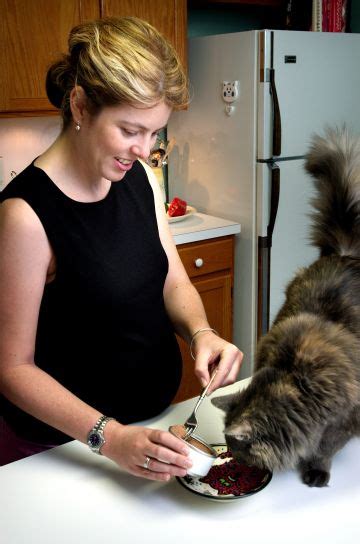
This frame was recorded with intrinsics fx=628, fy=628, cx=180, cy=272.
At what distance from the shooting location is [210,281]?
9.12 ft

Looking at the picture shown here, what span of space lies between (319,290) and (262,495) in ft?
1.33

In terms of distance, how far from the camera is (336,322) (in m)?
1.17

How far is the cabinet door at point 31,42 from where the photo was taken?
225 cm

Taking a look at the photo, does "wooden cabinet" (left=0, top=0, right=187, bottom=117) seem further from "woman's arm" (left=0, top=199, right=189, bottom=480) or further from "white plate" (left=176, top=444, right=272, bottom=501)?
"white plate" (left=176, top=444, right=272, bottom=501)

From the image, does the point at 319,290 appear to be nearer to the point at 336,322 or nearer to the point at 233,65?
the point at 336,322

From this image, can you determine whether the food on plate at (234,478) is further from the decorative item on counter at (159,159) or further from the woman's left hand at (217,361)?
the decorative item on counter at (159,159)

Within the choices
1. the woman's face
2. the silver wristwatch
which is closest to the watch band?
the silver wristwatch

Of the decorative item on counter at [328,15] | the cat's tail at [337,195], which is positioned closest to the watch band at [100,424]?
the cat's tail at [337,195]

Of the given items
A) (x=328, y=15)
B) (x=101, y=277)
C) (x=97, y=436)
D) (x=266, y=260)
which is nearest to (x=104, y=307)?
(x=101, y=277)

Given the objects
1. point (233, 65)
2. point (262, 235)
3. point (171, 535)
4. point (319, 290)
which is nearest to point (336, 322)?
point (319, 290)

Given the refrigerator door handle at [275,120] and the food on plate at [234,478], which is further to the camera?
the refrigerator door handle at [275,120]

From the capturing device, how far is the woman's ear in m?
1.18

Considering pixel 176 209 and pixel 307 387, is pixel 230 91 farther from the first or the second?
pixel 307 387

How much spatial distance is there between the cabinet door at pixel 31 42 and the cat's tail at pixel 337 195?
1352mm
